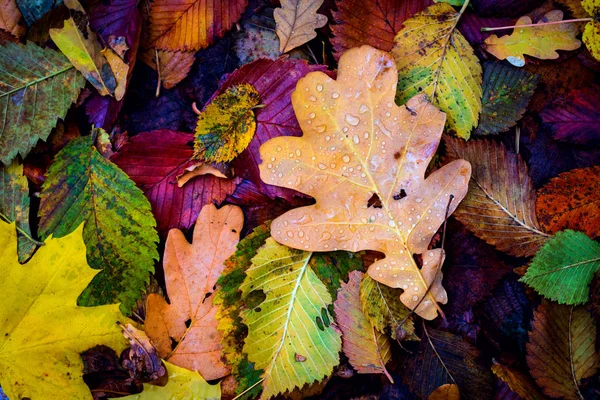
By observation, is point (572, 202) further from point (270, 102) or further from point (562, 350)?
point (270, 102)

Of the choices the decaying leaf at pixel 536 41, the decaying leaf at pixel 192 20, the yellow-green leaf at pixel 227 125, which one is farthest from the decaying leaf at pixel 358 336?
the decaying leaf at pixel 192 20

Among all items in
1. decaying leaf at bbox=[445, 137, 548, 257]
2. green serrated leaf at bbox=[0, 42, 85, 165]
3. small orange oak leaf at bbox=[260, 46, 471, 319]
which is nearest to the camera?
small orange oak leaf at bbox=[260, 46, 471, 319]

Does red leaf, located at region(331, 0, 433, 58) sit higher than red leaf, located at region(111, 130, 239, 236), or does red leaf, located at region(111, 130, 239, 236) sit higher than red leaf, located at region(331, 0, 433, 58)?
red leaf, located at region(331, 0, 433, 58)

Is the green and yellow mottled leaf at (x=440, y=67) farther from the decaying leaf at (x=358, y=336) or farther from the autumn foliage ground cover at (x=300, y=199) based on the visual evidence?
the decaying leaf at (x=358, y=336)

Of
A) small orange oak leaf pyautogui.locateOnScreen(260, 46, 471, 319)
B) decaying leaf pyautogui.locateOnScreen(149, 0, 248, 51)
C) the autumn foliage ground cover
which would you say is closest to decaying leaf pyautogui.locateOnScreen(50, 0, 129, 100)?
the autumn foliage ground cover

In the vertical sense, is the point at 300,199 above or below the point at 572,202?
above

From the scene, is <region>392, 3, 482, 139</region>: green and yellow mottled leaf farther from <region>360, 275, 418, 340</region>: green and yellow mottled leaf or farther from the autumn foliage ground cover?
<region>360, 275, 418, 340</region>: green and yellow mottled leaf

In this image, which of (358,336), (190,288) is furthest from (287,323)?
(190,288)
